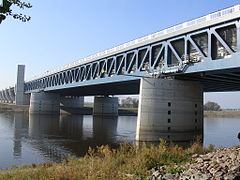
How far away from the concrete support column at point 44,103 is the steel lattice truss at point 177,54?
42.9 metres

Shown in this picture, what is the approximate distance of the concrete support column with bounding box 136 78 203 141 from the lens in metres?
32.5

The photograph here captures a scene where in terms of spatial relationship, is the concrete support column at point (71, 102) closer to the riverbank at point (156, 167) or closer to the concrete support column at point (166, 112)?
the concrete support column at point (166, 112)

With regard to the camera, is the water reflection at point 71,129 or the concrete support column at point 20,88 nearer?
the water reflection at point 71,129

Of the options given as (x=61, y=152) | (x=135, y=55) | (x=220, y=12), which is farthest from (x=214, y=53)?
(x=61, y=152)

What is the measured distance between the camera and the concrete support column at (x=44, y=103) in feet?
301

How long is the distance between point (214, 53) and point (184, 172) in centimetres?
2355

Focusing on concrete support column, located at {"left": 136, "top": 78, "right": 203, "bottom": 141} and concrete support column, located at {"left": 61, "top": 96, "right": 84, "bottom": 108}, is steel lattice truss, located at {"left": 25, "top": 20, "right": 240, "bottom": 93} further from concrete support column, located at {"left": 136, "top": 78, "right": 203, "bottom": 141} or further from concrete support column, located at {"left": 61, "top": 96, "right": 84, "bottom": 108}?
concrete support column, located at {"left": 61, "top": 96, "right": 84, "bottom": 108}

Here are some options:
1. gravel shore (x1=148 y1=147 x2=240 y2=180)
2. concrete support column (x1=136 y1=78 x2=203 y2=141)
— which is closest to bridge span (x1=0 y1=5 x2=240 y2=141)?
concrete support column (x1=136 y1=78 x2=203 y2=141)

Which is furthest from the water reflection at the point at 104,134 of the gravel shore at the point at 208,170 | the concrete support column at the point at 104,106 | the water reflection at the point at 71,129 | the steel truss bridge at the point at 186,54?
the concrete support column at the point at 104,106

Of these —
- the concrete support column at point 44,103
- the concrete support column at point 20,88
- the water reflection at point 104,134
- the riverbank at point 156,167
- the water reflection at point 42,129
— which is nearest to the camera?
the riverbank at point 156,167

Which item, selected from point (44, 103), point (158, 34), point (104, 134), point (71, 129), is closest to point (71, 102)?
point (44, 103)

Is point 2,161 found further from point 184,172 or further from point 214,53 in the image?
point 214,53

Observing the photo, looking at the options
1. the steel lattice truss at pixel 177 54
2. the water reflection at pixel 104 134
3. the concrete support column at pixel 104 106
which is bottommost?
the water reflection at pixel 104 134

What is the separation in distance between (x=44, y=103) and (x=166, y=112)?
67822mm
